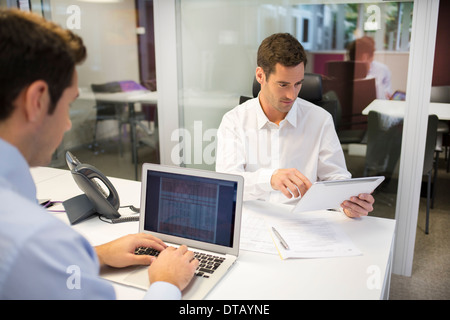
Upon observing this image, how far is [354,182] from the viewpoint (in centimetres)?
130

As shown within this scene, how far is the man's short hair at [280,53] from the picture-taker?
1.81 m

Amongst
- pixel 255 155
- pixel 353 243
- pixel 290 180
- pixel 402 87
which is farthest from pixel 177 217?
pixel 402 87

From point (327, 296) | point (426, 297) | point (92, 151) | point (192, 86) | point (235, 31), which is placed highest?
point (235, 31)

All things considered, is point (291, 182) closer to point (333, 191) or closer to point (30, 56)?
point (333, 191)

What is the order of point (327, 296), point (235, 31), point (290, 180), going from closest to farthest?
Result: 1. point (327, 296)
2. point (290, 180)
3. point (235, 31)

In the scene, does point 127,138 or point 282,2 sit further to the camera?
point 127,138

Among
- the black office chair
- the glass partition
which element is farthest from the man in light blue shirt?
the glass partition

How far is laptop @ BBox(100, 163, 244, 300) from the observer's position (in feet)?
3.71

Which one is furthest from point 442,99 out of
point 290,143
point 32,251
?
point 32,251

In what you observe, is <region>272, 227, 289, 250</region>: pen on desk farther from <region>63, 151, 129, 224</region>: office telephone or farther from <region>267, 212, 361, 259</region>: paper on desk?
<region>63, 151, 129, 224</region>: office telephone

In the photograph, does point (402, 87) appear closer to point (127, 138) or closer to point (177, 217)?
point (177, 217)

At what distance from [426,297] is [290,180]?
50.7 inches

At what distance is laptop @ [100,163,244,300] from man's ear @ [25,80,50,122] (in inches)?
19.8

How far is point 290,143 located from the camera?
1.95m
